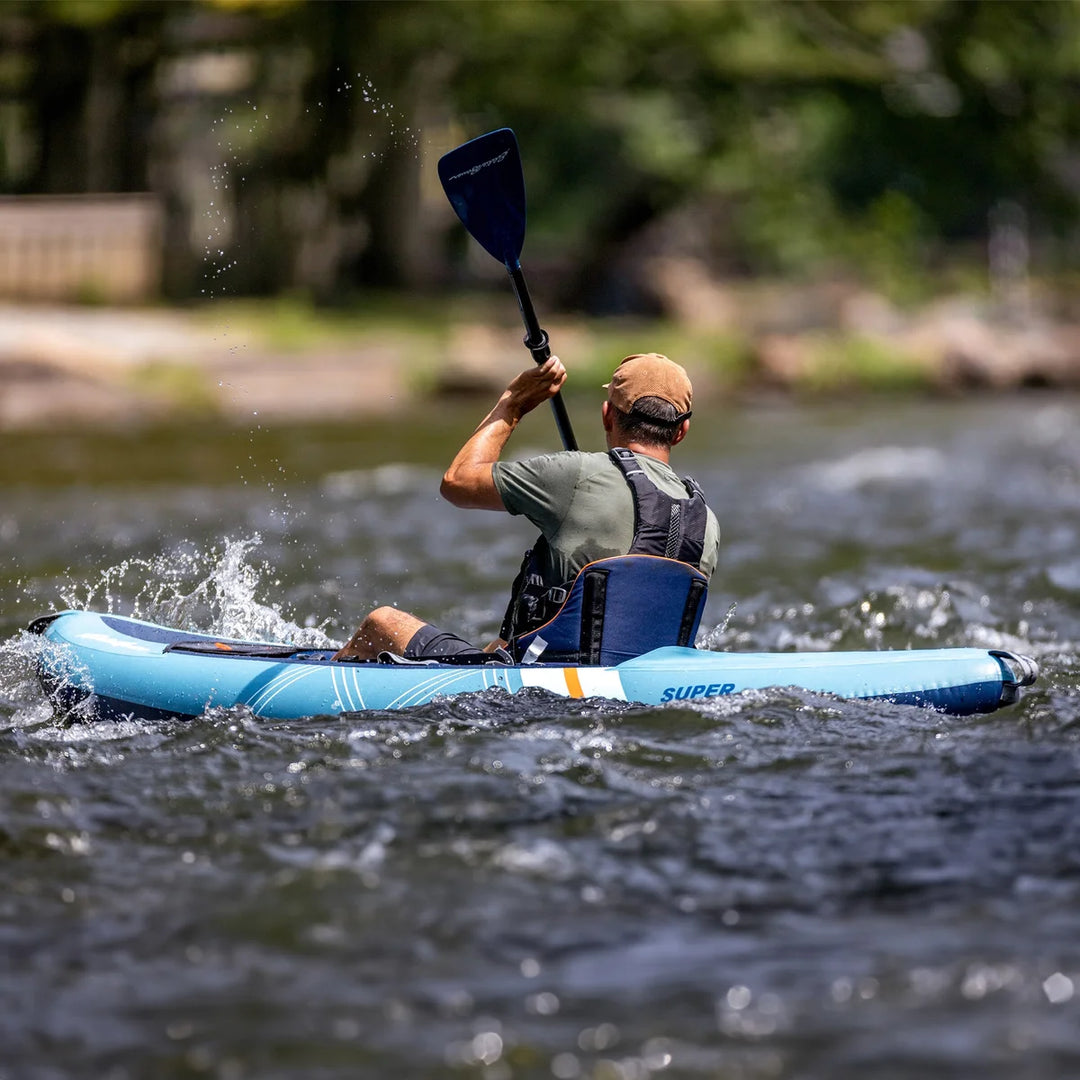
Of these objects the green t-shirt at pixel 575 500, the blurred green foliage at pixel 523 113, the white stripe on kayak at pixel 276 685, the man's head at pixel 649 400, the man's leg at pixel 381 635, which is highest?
the blurred green foliage at pixel 523 113

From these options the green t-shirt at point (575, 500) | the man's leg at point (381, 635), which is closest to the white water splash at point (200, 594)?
the man's leg at point (381, 635)

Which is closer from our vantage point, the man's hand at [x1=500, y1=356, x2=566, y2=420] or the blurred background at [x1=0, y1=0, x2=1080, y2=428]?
the man's hand at [x1=500, y1=356, x2=566, y2=420]

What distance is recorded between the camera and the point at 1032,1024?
3074 millimetres

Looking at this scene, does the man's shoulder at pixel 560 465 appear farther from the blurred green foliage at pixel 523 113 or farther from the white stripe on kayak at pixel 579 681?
the blurred green foliage at pixel 523 113

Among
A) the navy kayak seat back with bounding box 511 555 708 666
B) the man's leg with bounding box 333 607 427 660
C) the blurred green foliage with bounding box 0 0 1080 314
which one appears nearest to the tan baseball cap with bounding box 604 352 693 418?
the navy kayak seat back with bounding box 511 555 708 666

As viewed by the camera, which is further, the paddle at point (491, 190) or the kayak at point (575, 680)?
the paddle at point (491, 190)

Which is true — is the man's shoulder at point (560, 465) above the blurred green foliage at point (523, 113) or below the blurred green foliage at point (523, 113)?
below

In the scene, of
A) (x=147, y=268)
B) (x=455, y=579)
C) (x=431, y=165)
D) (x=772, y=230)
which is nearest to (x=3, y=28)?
(x=147, y=268)

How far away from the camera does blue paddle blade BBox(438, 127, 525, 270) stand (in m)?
5.71

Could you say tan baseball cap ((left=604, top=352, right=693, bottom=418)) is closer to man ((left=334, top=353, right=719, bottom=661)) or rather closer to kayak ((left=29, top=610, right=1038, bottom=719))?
man ((left=334, top=353, right=719, bottom=661))

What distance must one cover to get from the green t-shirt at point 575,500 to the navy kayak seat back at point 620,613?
0.20ft

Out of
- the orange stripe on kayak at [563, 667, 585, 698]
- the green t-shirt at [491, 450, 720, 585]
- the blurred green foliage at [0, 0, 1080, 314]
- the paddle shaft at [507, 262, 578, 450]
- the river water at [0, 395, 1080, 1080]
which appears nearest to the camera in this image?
the river water at [0, 395, 1080, 1080]

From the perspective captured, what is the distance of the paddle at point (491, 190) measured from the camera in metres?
5.70

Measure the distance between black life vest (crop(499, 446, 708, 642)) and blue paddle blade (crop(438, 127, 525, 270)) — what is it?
1208 mm
